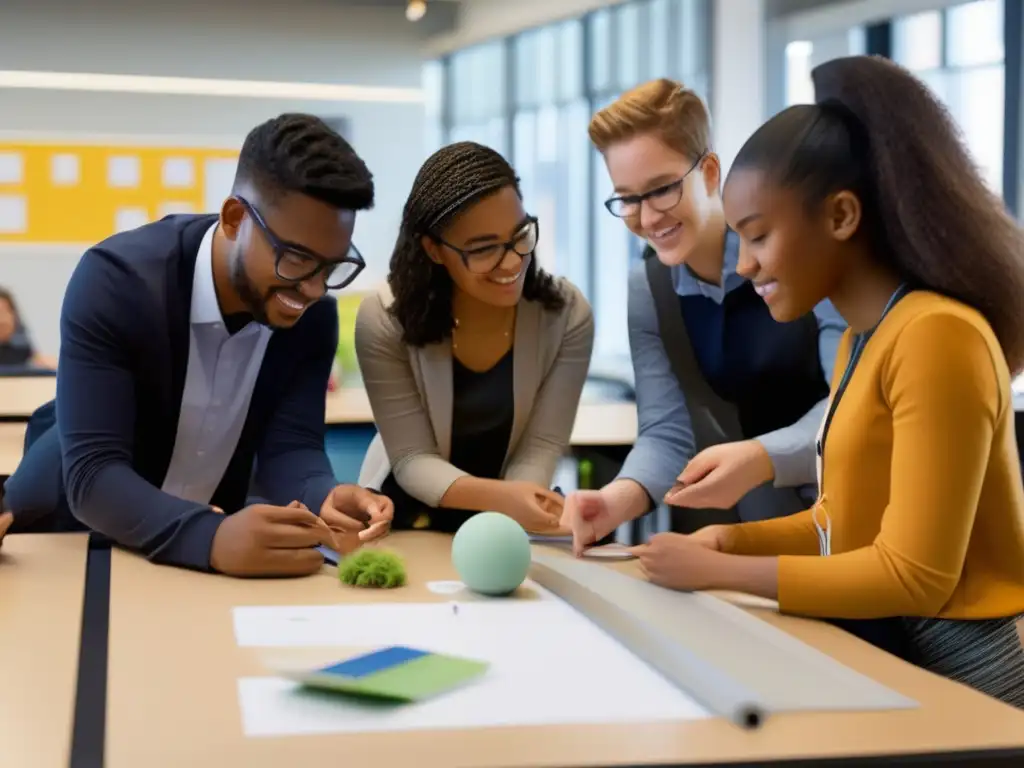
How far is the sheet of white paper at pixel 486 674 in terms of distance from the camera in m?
0.99

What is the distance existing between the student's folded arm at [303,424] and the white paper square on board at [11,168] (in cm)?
535

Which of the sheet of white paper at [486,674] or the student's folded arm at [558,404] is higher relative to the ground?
the student's folded arm at [558,404]

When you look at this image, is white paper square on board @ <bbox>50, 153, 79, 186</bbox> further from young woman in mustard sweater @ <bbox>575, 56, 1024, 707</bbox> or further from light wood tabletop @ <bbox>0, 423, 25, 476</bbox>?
young woman in mustard sweater @ <bbox>575, 56, 1024, 707</bbox>

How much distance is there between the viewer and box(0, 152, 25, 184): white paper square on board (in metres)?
6.62

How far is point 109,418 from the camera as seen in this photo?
67.2 inches

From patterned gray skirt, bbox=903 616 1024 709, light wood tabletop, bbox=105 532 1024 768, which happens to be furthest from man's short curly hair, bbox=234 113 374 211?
patterned gray skirt, bbox=903 616 1024 709

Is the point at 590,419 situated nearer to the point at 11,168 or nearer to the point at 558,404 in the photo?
→ the point at 558,404

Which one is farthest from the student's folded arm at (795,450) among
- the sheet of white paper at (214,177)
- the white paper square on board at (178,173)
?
the white paper square on board at (178,173)

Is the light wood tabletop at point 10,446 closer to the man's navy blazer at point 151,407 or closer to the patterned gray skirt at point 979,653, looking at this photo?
the man's navy blazer at point 151,407

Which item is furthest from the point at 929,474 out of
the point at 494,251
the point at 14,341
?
the point at 14,341

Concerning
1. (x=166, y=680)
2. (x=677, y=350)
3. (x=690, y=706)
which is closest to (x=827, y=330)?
(x=677, y=350)

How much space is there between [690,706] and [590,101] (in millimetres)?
6564

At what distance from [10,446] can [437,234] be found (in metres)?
1.76

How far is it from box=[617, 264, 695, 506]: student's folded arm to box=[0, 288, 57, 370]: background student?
13.2 feet
